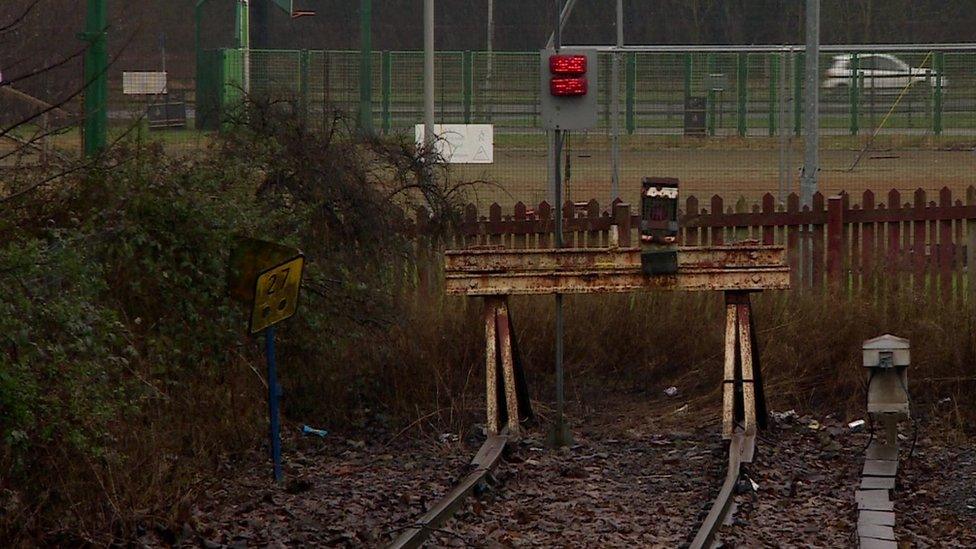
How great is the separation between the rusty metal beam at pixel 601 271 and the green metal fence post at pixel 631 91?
13714mm

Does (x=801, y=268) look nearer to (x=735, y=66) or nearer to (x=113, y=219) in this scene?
(x=113, y=219)

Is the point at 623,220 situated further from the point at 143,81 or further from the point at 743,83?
the point at 743,83

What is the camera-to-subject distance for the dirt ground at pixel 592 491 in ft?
25.5

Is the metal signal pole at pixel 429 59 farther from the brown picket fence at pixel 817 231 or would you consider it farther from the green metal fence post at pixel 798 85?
the green metal fence post at pixel 798 85

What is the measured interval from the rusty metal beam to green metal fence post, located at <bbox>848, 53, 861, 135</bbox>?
13.7 meters

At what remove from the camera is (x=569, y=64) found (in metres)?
10.2

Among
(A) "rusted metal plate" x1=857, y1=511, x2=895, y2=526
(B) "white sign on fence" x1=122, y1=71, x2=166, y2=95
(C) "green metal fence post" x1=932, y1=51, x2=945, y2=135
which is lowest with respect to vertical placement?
(A) "rusted metal plate" x1=857, y1=511, x2=895, y2=526

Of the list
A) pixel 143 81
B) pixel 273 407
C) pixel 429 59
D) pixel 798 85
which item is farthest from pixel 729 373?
pixel 798 85

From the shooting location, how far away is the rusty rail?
7.38m

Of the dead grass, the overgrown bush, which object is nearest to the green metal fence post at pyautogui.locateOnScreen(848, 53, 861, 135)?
the dead grass

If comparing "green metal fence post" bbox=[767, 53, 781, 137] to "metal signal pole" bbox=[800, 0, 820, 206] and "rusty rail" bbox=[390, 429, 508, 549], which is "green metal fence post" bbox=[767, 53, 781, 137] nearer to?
"metal signal pole" bbox=[800, 0, 820, 206]

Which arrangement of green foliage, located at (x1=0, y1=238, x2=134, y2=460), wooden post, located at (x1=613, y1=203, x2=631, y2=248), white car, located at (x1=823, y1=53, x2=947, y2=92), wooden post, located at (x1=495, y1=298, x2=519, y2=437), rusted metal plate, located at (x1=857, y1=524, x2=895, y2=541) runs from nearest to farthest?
green foliage, located at (x1=0, y1=238, x2=134, y2=460), rusted metal plate, located at (x1=857, y1=524, x2=895, y2=541), wooden post, located at (x1=495, y1=298, x2=519, y2=437), wooden post, located at (x1=613, y1=203, x2=631, y2=248), white car, located at (x1=823, y1=53, x2=947, y2=92)

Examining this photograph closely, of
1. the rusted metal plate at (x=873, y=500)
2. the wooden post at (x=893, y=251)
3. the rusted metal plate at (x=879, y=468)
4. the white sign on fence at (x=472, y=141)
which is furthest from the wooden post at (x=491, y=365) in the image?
the white sign on fence at (x=472, y=141)

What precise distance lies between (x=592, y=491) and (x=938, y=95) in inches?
665
